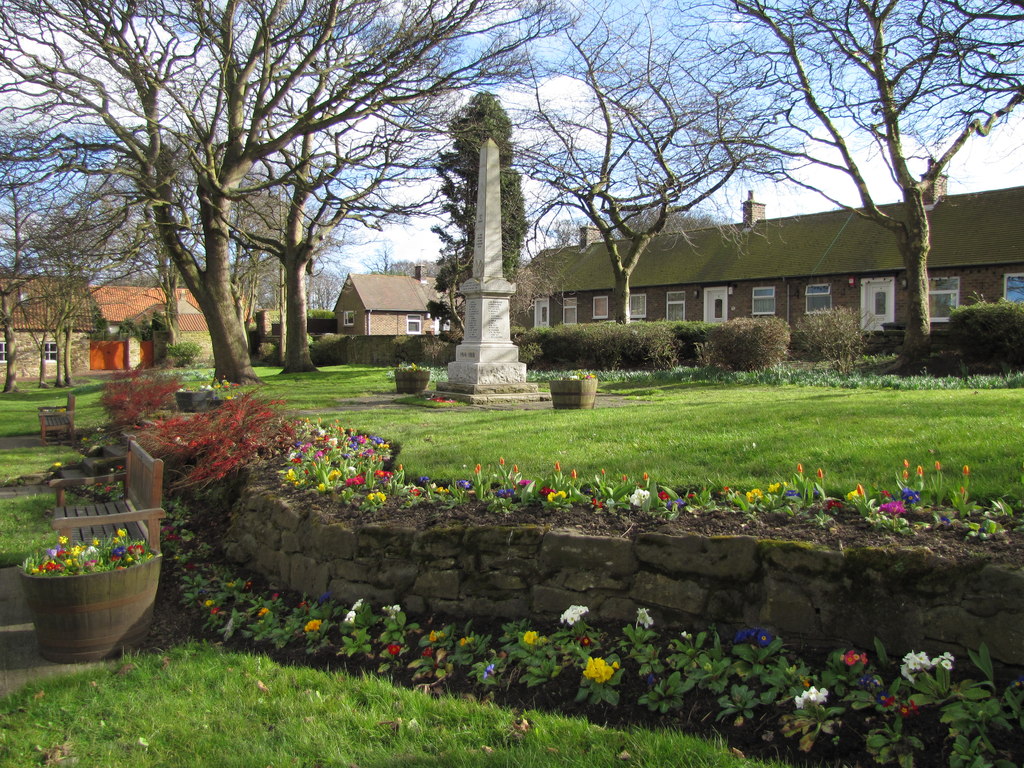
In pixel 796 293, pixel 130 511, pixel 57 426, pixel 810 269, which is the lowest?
pixel 130 511

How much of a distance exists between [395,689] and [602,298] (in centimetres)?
3367

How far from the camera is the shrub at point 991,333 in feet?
47.0

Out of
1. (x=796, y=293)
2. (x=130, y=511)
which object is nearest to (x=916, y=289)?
(x=796, y=293)

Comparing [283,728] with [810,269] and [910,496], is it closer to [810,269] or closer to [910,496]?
[910,496]

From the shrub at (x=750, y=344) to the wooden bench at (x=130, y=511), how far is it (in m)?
12.4

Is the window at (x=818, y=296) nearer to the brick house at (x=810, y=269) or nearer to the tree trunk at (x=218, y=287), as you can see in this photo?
the brick house at (x=810, y=269)

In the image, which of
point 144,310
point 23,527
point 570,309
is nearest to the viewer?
point 23,527

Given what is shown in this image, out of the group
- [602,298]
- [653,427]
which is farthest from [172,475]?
[602,298]

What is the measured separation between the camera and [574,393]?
993 cm

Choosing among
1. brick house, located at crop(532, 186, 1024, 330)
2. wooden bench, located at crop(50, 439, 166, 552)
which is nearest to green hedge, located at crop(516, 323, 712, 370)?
brick house, located at crop(532, 186, 1024, 330)

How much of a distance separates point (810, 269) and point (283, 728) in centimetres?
2850

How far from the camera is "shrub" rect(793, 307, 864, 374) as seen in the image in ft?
50.2

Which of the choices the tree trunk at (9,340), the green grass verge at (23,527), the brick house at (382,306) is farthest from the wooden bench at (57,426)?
the brick house at (382,306)

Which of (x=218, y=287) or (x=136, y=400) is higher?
(x=218, y=287)
